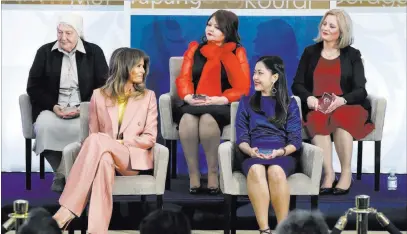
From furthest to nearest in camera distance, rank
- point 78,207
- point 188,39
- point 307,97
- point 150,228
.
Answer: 1. point 188,39
2. point 307,97
3. point 78,207
4. point 150,228

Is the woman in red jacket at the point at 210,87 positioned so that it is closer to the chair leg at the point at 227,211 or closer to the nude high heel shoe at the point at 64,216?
the chair leg at the point at 227,211

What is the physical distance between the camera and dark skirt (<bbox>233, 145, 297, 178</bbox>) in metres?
6.63

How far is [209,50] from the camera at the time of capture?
25.2 feet

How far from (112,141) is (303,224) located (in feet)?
10.2

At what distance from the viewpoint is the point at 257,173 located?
6531mm

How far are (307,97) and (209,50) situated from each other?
2.68 feet

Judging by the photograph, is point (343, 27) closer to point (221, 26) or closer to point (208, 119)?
point (221, 26)

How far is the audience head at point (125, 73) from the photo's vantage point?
6.86 metres

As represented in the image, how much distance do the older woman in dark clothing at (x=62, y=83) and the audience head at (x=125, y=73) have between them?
82 cm

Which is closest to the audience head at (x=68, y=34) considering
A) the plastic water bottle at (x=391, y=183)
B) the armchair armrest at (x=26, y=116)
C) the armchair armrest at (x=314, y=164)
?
the armchair armrest at (x=26, y=116)

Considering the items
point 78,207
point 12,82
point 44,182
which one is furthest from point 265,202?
point 12,82

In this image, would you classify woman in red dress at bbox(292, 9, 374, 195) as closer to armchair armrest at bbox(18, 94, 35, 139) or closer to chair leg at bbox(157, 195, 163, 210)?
chair leg at bbox(157, 195, 163, 210)

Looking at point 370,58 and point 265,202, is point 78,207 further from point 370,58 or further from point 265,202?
point 370,58

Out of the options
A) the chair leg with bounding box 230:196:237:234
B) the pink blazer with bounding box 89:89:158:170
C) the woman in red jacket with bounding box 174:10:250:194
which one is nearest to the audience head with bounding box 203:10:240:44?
the woman in red jacket with bounding box 174:10:250:194
